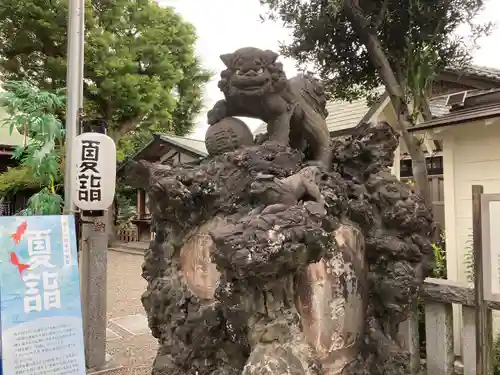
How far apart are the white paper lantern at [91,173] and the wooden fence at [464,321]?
316 centimetres

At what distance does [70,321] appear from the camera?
10.9 feet

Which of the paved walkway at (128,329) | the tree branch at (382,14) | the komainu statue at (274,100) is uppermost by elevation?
the tree branch at (382,14)

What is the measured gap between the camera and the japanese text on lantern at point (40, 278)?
3.16 m

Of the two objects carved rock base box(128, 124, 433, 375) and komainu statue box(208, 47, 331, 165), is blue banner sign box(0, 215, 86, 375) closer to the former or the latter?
carved rock base box(128, 124, 433, 375)

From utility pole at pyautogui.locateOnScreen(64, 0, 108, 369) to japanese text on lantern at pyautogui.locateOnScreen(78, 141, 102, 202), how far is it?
10.0 inches

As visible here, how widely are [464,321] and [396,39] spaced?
3.79 m

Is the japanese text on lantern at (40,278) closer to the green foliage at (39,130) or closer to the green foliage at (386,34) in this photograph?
the green foliage at (39,130)

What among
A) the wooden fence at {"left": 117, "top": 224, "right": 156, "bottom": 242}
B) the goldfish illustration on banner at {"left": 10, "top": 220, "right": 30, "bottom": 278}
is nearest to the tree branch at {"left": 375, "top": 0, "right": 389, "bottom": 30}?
the goldfish illustration on banner at {"left": 10, "top": 220, "right": 30, "bottom": 278}

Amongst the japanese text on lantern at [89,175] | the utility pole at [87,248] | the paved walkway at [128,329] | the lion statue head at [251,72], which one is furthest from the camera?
the paved walkway at [128,329]

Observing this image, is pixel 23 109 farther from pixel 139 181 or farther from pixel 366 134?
Answer: pixel 366 134

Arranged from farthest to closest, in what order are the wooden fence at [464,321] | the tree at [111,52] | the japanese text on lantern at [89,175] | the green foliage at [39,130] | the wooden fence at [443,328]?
the tree at [111,52]
the green foliage at [39,130]
the japanese text on lantern at [89,175]
the wooden fence at [443,328]
the wooden fence at [464,321]

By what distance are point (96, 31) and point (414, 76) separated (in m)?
10.6

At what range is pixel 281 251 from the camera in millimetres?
1405

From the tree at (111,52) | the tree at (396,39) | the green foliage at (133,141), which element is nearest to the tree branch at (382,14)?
the tree at (396,39)
